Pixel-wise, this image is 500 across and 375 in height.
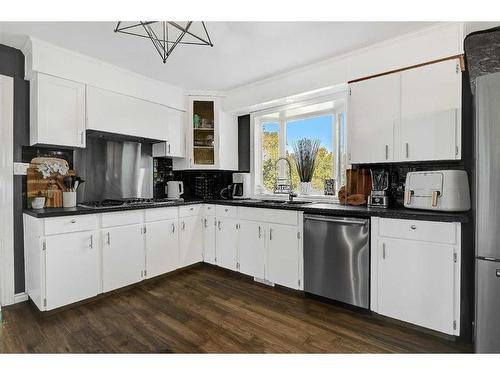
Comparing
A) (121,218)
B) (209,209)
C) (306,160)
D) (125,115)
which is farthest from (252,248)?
(125,115)

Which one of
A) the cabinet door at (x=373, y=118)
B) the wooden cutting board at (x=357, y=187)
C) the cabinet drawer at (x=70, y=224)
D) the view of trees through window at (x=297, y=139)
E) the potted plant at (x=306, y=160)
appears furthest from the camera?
the potted plant at (x=306, y=160)

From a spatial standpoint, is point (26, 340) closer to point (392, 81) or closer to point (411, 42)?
point (392, 81)

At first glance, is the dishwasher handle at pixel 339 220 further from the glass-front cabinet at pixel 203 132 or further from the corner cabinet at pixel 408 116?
the glass-front cabinet at pixel 203 132

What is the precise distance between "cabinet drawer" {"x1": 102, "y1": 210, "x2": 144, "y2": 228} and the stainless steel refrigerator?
9.39 ft

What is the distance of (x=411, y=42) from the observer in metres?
2.33

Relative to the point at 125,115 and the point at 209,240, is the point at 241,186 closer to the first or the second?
the point at 209,240

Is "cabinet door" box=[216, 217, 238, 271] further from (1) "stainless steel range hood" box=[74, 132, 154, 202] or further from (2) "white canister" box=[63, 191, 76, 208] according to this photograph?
(2) "white canister" box=[63, 191, 76, 208]

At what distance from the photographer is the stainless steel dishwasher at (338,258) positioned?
230cm

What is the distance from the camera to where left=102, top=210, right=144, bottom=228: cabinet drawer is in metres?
2.65

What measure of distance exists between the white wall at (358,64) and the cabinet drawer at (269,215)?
4.41ft

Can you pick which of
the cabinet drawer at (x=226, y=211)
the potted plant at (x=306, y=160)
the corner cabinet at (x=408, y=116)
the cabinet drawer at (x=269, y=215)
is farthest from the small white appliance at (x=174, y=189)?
the corner cabinet at (x=408, y=116)

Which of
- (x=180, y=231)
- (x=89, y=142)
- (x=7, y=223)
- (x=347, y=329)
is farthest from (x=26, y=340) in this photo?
(x=347, y=329)
